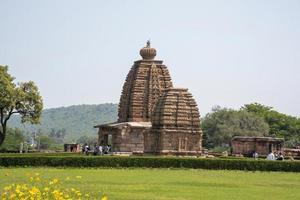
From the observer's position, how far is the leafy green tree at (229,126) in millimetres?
83062

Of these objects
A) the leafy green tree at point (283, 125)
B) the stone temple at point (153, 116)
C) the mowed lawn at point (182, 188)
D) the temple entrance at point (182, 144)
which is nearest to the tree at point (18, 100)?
the stone temple at point (153, 116)

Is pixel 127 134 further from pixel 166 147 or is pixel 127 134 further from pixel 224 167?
pixel 224 167

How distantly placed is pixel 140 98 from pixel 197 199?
37674 millimetres

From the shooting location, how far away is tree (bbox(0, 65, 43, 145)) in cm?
5381

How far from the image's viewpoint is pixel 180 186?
24.1m

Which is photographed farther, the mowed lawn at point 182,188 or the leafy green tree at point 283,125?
the leafy green tree at point 283,125

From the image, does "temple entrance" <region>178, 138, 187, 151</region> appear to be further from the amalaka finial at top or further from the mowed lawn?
the mowed lawn

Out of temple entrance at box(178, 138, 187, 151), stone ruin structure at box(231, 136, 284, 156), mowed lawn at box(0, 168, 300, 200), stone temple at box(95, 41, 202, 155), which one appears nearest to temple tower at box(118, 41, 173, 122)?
stone temple at box(95, 41, 202, 155)

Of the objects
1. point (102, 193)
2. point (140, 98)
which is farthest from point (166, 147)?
point (102, 193)

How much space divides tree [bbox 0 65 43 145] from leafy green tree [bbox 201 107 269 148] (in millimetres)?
33599

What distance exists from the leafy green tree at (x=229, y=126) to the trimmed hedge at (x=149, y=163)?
4467 cm

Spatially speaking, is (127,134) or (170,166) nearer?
(170,166)

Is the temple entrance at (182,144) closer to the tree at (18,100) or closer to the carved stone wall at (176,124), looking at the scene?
the carved stone wall at (176,124)

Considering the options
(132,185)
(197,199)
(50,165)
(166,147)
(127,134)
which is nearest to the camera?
(197,199)
